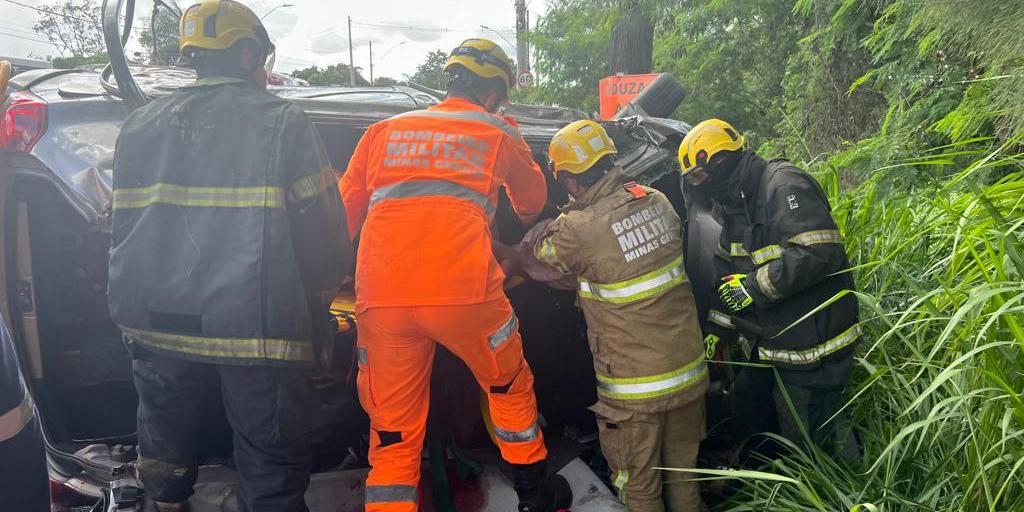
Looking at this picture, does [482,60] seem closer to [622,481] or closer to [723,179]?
[723,179]

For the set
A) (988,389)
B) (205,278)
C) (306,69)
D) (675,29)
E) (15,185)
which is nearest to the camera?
(988,389)

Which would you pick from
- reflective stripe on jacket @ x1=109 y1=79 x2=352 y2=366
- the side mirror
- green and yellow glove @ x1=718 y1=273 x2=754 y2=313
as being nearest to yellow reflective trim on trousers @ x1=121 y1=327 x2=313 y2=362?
reflective stripe on jacket @ x1=109 y1=79 x2=352 y2=366

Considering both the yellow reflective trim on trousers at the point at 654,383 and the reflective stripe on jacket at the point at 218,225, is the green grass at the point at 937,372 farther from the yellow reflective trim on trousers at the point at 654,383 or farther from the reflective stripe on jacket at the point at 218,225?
the reflective stripe on jacket at the point at 218,225

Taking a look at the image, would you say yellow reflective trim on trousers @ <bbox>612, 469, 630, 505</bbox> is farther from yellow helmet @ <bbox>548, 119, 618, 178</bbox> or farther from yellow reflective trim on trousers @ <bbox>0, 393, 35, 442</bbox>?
yellow reflective trim on trousers @ <bbox>0, 393, 35, 442</bbox>

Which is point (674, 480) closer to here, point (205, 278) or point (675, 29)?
point (205, 278)

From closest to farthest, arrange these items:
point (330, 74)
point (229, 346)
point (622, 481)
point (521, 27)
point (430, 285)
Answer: point (229, 346) → point (430, 285) → point (622, 481) → point (521, 27) → point (330, 74)

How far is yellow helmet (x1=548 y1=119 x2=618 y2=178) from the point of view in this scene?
2.70 metres

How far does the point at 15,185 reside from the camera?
8.13 feet

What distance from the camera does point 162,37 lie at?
324cm

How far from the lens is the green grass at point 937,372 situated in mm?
1954


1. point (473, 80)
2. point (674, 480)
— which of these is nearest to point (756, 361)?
point (674, 480)

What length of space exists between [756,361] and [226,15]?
2.50 meters

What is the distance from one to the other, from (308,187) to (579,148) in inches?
41.7

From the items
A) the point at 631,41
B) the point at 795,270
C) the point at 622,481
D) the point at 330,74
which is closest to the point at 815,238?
the point at 795,270
